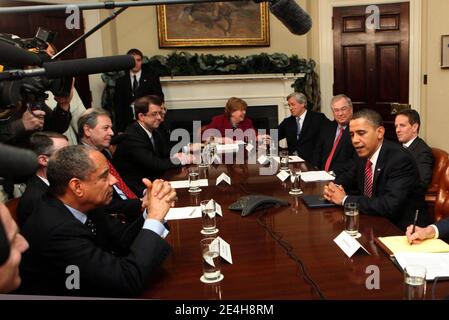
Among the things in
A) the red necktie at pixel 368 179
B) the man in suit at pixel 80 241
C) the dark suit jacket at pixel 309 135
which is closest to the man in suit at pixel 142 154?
the dark suit jacket at pixel 309 135

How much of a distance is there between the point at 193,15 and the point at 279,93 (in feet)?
5.26

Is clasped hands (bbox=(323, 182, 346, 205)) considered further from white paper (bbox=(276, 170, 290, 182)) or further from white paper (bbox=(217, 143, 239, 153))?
white paper (bbox=(217, 143, 239, 153))

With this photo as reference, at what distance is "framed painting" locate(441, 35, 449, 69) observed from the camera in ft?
Result: 17.3

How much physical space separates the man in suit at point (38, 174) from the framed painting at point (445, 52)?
15.7 feet

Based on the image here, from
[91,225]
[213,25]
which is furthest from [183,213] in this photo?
[213,25]

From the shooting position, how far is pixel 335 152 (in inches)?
137

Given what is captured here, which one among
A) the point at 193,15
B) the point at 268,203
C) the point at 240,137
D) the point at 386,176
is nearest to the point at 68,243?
the point at 268,203

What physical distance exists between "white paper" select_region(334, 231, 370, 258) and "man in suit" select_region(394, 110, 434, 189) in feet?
5.66

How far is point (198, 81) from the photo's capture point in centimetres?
598

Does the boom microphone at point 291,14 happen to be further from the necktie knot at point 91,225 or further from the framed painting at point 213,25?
the framed painting at point 213,25

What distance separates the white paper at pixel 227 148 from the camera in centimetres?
406
